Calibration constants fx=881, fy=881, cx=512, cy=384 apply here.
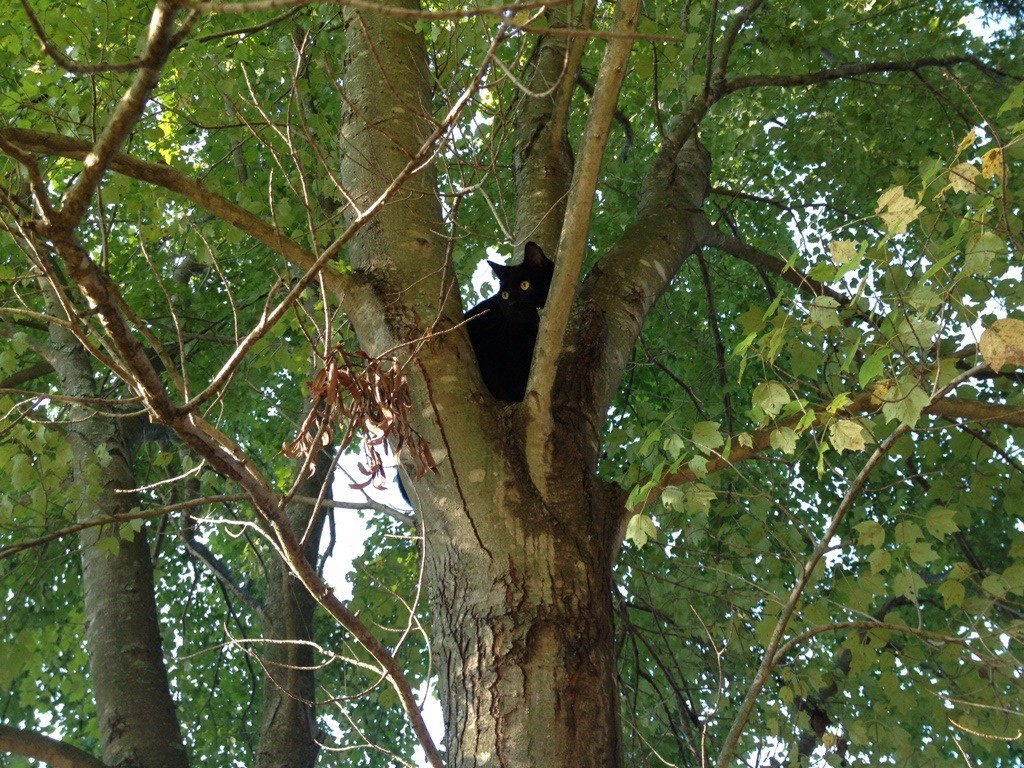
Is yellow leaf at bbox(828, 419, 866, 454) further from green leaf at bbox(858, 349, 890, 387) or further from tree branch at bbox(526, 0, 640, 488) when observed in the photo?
tree branch at bbox(526, 0, 640, 488)

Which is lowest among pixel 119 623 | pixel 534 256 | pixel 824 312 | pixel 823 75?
pixel 824 312

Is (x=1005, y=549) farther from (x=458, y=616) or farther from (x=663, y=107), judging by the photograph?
(x=458, y=616)

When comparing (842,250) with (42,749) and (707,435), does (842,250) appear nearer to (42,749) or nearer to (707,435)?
(707,435)

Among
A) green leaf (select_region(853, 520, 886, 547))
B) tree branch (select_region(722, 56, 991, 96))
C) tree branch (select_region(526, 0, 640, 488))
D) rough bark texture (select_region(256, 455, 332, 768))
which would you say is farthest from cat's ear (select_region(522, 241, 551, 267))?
green leaf (select_region(853, 520, 886, 547))

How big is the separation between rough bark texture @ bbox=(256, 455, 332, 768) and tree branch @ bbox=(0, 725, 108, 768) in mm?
905

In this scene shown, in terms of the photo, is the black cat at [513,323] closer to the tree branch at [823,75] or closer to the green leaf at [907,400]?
the tree branch at [823,75]

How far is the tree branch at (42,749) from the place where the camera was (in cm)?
310

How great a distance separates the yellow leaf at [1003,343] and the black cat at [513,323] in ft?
6.92

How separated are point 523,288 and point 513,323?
0.18m

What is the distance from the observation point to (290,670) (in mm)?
4820

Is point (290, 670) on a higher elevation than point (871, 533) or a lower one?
higher

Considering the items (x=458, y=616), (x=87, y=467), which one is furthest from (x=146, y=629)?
(x=458, y=616)

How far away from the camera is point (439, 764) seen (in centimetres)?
171

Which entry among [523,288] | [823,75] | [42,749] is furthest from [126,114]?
[823,75]
